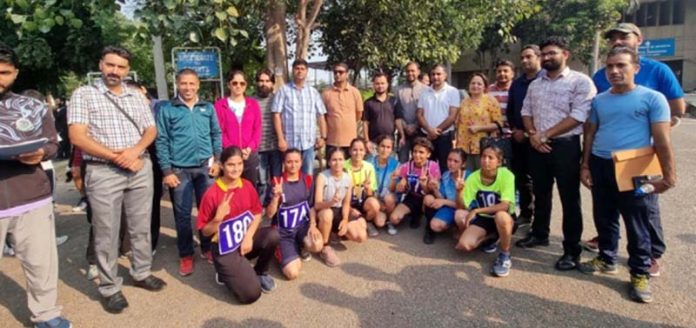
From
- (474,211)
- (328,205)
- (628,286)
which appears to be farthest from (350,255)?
(628,286)

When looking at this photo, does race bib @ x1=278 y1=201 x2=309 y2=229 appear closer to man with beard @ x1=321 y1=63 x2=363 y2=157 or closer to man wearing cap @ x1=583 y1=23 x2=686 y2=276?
man with beard @ x1=321 y1=63 x2=363 y2=157

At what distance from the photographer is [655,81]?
133 inches

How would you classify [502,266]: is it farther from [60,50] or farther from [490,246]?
[60,50]

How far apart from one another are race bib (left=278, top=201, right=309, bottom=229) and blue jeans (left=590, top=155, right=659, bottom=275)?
251 centimetres

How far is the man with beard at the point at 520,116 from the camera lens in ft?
13.8

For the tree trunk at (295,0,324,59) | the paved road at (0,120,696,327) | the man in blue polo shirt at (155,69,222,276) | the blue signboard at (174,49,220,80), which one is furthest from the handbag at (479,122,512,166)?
the blue signboard at (174,49,220,80)

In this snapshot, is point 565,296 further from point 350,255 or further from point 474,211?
point 350,255

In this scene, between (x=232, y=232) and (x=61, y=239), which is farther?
(x=61, y=239)

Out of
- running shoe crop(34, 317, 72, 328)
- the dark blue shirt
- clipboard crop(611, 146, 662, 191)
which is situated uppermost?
the dark blue shirt

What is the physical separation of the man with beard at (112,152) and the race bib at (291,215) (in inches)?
45.2

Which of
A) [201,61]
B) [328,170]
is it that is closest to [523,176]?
[328,170]

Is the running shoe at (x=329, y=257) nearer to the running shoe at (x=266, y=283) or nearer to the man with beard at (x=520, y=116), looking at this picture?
the running shoe at (x=266, y=283)

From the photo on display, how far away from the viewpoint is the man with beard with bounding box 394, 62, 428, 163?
5.60 meters

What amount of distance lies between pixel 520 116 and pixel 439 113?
117cm
